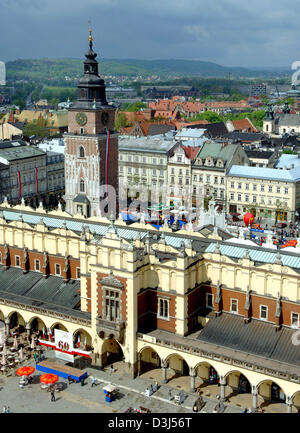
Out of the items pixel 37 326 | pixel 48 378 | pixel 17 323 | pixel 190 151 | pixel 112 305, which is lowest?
pixel 17 323

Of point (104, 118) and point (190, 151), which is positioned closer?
point (104, 118)

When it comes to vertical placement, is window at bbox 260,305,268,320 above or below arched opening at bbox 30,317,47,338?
above

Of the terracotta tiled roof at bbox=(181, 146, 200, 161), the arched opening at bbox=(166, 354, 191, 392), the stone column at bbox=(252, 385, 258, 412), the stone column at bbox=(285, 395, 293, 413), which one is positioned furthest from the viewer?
the terracotta tiled roof at bbox=(181, 146, 200, 161)

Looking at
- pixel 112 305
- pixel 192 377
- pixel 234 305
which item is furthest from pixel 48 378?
pixel 234 305

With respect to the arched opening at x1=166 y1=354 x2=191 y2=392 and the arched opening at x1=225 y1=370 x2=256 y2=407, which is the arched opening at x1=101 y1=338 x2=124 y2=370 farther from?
the arched opening at x1=225 y1=370 x2=256 y2=407

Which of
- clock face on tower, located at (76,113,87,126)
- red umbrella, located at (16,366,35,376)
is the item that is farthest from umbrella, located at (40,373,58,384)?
clock face on tower, located at (76,113,87,126)

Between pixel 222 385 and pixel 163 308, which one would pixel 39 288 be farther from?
pixel 222 385

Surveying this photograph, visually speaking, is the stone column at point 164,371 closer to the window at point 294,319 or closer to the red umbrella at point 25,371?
the red umbrella at point 25,371
